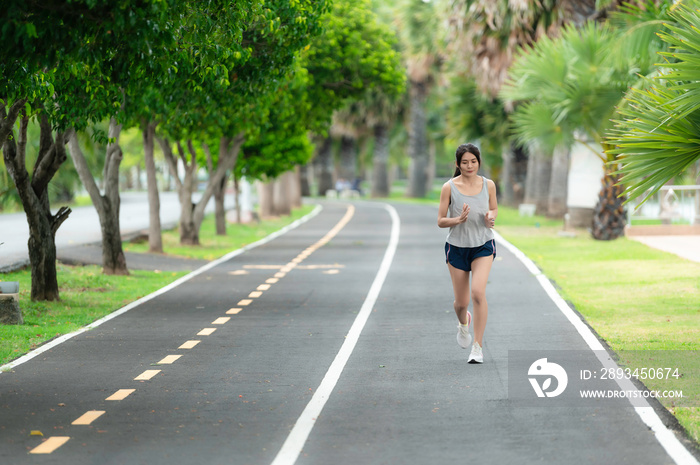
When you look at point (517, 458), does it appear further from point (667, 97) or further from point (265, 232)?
point (265, 232)

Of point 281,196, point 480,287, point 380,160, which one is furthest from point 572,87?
point 380,160

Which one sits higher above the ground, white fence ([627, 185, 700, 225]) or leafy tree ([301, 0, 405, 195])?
leafy tree ([301, 0, 405, 195])

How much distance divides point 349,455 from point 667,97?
5.80 meters

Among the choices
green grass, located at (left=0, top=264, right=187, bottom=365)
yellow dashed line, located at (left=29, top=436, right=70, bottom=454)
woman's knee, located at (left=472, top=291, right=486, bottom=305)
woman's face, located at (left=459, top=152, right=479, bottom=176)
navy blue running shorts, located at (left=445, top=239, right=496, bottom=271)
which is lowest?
green grass, located at (left=0, top=264, right=187, bottom=365)

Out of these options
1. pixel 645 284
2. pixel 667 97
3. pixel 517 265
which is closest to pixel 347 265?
pixel 517 265

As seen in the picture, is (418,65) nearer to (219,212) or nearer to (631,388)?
(219,212)

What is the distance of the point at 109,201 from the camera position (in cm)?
1847

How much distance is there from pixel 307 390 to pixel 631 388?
269 centimetres

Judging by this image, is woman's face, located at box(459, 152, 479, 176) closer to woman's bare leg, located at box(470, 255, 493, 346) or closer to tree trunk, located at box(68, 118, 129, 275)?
woman's bare leg, located at box(470, 255, 493, 346)

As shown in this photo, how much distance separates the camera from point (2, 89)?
365 inches

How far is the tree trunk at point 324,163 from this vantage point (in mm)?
69562

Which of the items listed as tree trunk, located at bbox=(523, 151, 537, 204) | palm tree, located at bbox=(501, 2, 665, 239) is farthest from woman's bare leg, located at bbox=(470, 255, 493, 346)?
tree trunk, located at bbox=(523, 151, 537, 204)

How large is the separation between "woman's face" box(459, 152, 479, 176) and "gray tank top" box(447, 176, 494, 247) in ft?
0.63

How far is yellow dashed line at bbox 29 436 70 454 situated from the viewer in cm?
Answer: 674
